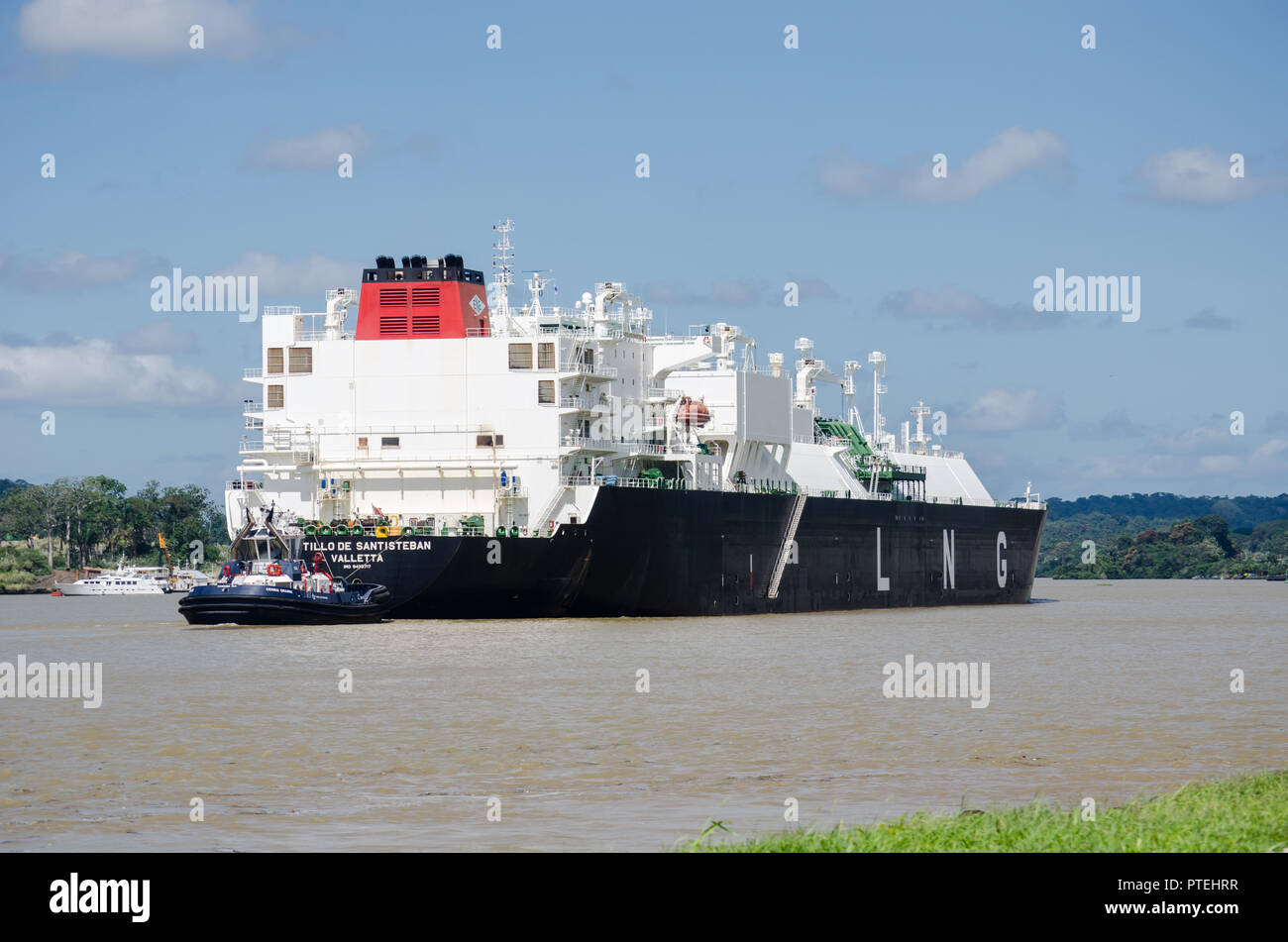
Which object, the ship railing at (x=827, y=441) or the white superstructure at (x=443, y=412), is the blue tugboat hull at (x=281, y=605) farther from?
the ship railing at (x=827, y=441)

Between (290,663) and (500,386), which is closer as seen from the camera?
(290,663)

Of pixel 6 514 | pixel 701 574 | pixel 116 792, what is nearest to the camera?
pixel 116 792

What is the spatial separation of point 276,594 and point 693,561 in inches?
506

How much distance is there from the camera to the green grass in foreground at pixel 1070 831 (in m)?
12.0

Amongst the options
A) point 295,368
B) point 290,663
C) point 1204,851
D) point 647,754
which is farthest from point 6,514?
point 1204,851

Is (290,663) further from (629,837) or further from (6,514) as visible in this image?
(6,514)

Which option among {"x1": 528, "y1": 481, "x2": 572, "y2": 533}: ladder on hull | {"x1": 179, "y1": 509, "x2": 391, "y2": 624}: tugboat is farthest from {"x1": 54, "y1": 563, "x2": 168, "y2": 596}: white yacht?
{"x1": 528, "y1": 481, "x2": 572, "y2": 533}: ladder on hull

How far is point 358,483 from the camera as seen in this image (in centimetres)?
4588

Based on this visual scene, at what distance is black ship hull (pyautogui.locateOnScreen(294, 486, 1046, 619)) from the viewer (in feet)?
139

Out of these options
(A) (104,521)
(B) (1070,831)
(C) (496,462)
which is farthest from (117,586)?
(B) (1070,831)

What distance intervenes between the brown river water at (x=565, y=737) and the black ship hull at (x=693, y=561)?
238cm

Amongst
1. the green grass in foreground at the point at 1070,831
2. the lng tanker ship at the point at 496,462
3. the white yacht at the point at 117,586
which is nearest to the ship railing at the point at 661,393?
the lng tanker ship at the point at 496,462

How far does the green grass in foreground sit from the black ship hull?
93.6 ft
